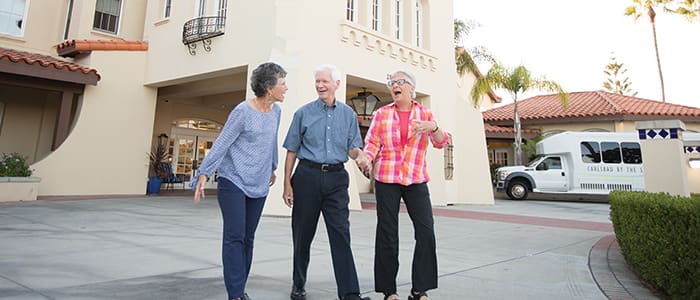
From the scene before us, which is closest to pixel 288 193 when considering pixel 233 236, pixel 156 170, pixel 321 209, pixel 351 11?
pixel 321 209

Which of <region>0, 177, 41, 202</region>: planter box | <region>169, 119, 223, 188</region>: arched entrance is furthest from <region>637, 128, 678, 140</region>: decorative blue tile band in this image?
<region>169, 119, 223, 188</region>: arched entrance

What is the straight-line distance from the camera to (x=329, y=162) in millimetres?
2508

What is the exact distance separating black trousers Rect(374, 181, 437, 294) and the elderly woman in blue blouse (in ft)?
2.57

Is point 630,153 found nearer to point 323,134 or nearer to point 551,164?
point 551,164

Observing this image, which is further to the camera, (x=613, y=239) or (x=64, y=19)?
(x=64, y=19)

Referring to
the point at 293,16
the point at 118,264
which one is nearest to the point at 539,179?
the point at 293,16

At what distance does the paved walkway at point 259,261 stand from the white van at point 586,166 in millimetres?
8822

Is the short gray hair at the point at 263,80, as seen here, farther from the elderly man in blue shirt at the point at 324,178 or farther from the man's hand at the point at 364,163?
the man's hand at the point at 364,163

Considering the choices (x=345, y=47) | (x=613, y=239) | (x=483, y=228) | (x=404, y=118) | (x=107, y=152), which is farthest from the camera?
(x=107, y=152)

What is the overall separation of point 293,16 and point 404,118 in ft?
19.0

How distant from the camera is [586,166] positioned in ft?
45.7

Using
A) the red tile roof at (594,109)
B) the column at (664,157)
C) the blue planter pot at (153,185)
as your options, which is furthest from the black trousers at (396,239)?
the red tile roof at (594,109)

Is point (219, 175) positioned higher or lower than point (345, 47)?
lower

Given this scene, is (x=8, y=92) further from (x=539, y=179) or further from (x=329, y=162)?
(x=539, y=179)
